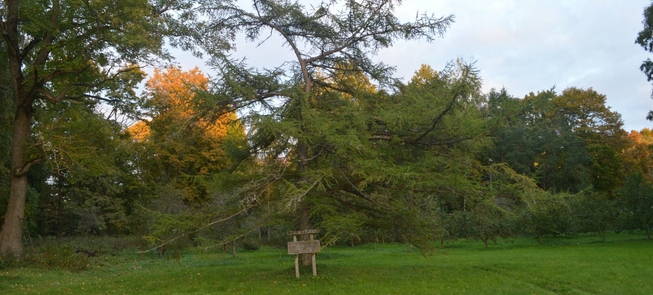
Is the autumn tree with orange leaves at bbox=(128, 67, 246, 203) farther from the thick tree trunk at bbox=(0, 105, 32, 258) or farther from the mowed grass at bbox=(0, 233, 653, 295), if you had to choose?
the mowed grass at bbox=(0, 233, 653, 295)

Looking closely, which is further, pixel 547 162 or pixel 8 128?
pixel 547 162

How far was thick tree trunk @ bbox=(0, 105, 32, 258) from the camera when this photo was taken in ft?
52.0

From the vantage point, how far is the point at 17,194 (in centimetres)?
1638

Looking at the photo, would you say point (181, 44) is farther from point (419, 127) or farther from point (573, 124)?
point (573, 124)

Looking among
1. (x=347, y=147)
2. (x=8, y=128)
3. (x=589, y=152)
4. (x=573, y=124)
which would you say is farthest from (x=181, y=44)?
(x=573, y=124)

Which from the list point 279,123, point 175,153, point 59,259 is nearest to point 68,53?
point 59,259

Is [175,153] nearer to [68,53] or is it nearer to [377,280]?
[68,53]

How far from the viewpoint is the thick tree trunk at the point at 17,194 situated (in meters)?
15.9

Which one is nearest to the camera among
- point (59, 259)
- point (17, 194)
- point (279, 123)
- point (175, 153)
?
point (279, 123)

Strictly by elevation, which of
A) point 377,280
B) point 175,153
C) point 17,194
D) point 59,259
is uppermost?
point 175,153

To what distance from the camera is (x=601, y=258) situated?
16.5 metres

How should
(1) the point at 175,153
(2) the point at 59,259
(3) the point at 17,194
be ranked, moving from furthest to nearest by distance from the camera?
(1) the point at 175,153 < (3) the point at 17,194 < (2) the point at 59,259

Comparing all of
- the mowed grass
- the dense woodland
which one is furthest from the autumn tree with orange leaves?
the mowed grass

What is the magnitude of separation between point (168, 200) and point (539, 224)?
1836 cm
